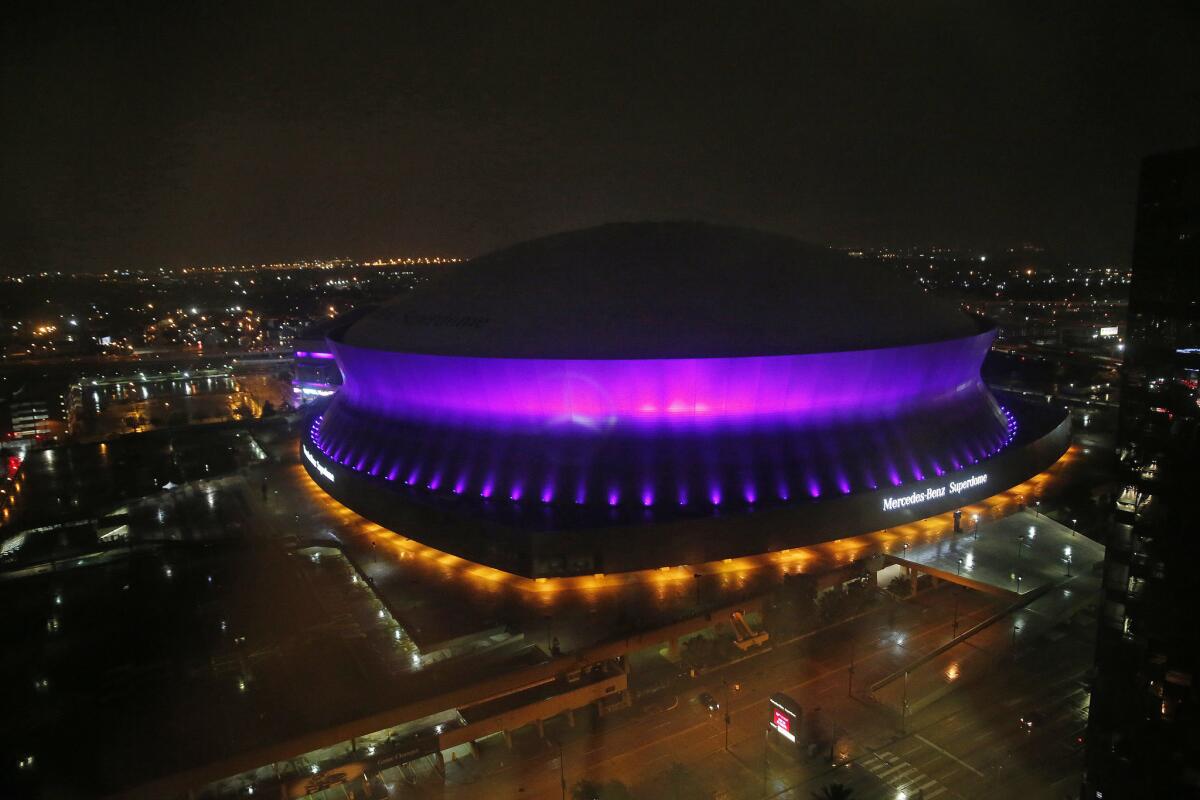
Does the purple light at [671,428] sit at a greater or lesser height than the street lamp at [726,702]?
greater

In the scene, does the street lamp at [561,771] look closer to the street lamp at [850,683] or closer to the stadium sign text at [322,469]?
the street lamp at [850,683]

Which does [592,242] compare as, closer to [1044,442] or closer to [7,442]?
[1044,442]

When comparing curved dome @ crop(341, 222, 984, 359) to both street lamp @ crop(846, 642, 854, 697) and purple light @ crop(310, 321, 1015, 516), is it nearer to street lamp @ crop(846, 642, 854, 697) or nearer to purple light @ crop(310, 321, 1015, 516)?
purple light @ crop(310, 321, 1015, 516)

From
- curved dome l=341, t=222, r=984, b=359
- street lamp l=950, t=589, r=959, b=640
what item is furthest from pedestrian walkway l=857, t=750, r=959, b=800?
Result: curved dome l=341, t=222, r=984, b=359

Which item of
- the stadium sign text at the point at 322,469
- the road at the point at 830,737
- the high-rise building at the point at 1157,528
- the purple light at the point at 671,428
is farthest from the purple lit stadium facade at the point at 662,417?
the high-rise building at the point at 1157,528

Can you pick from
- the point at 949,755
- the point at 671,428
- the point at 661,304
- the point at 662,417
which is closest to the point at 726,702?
the point at 949,755

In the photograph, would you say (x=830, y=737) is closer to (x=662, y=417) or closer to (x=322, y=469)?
(x=662, y=417)
